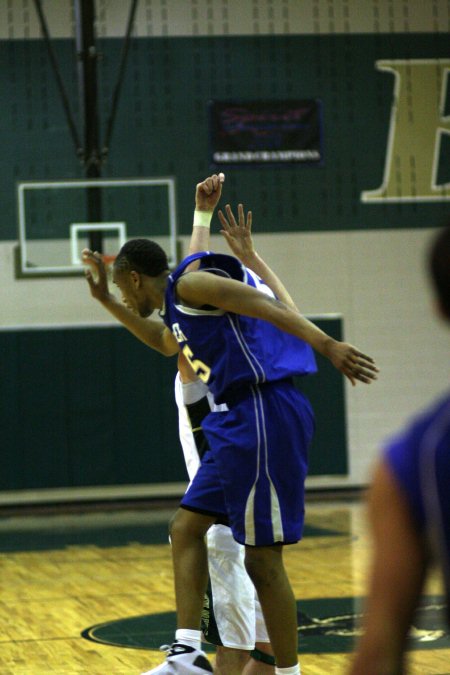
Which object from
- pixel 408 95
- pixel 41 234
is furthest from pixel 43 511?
pixel 408 95

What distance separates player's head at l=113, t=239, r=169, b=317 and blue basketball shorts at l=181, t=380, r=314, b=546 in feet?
2.49

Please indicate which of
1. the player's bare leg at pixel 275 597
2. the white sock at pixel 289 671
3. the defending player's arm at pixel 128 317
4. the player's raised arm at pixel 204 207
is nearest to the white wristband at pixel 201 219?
the player's raised arm at pixel 204 207

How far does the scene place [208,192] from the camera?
4652 millimetres

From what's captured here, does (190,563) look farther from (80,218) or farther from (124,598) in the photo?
(80,218)

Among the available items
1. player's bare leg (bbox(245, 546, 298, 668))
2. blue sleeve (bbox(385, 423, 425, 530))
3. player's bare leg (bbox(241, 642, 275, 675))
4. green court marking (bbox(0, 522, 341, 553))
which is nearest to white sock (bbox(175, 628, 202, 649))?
player's bare leg (bbox(245, 546, 298, 668))

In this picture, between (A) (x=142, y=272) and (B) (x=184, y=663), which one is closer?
(B) (x=184, y=663)

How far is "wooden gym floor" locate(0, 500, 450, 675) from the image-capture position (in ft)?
17.4

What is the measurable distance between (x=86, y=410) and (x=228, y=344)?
33.4 ft

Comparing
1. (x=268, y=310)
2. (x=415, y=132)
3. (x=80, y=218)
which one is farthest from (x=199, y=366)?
(x=415, y=132)

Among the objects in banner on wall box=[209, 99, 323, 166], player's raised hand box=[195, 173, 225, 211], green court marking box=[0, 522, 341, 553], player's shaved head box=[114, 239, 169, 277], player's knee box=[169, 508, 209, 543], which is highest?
banner on wall box=[209, 99, 323, 166]

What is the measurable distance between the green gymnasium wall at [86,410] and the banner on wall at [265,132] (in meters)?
2.79

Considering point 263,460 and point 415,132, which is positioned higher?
point 415,132

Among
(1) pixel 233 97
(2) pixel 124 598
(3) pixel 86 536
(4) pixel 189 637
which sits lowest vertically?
(3) pixel 86 536

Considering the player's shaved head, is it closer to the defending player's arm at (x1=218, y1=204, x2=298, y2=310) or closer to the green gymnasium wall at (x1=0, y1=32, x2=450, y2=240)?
the defending player's arm at (x1=218, y1=204, x2=298, y2=310)
